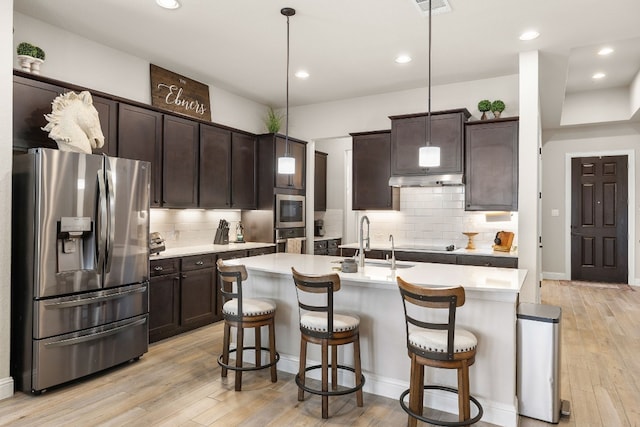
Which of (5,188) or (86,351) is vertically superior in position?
(5,188)

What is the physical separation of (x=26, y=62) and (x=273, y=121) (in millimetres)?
3197

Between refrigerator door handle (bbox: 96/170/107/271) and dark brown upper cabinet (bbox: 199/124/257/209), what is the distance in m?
1.75

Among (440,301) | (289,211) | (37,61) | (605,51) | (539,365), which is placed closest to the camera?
(440,301)

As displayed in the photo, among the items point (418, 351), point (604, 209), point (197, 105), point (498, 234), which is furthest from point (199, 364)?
point (604, 209)

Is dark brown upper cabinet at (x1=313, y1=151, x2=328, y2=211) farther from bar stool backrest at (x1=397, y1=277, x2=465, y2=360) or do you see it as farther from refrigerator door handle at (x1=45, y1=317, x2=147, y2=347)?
bar stool backrest at (x1=397, y1=277, x2=465, y2=360)

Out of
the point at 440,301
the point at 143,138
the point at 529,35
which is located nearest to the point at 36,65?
the point at 143,138

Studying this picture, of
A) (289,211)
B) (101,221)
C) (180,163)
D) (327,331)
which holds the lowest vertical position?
(327,331)

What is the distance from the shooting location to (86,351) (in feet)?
10.5

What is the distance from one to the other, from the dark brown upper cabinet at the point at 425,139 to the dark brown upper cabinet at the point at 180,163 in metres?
2.51

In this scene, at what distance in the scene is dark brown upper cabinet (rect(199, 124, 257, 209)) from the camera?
504 centimetres

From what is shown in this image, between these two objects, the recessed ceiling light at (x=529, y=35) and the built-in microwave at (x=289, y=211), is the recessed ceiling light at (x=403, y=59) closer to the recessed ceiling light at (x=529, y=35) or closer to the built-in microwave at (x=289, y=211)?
the recessed ceiling light at (x=529, y=35)

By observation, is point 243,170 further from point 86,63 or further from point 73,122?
point 73,122

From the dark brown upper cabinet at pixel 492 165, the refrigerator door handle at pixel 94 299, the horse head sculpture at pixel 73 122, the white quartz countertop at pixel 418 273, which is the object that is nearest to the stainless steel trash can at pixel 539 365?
the white quartz countertop at pixel 418 273

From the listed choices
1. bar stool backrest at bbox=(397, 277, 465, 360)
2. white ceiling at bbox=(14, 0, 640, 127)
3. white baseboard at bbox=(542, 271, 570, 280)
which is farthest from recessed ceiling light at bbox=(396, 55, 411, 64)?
white baseboard at bbox=(542, 271, 570, 280)
